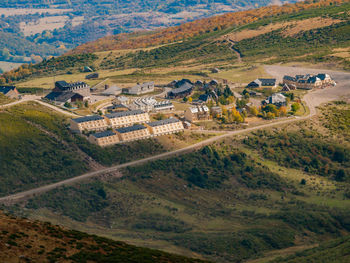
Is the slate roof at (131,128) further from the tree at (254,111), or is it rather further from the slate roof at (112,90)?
the slate roof at (112,90)

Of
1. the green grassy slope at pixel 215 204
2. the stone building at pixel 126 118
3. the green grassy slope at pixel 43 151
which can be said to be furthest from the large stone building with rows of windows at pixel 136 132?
the green grassy slope at pixel 215 204

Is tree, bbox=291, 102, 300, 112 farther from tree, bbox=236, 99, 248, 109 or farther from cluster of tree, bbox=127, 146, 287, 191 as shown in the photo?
cluster of tree, bbox=127, 146, 287, 191

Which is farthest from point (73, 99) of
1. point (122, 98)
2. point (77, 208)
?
point (77, 208)

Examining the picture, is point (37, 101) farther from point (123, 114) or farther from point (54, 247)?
point (54, 247)

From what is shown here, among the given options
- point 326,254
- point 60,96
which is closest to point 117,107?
point 60,96

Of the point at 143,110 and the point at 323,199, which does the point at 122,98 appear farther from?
the point at 323,199

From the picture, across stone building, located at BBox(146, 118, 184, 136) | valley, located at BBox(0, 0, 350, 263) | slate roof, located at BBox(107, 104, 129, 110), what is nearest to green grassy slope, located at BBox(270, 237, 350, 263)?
valley, located at BBox(0, 0, 350, 263)

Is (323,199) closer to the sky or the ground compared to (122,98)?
closer to the ground
